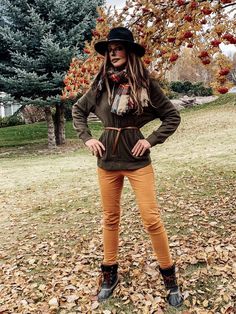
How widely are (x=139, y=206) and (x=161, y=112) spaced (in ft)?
2.88

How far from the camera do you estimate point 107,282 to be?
3.82m

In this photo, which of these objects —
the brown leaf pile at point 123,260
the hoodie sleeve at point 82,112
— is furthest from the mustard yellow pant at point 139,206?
the brown leaf pile at point 123,260

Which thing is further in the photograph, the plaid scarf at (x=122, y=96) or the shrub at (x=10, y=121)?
the shrub at (x=10, y=121)

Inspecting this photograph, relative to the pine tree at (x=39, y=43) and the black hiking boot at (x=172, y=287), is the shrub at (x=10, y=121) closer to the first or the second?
the pine tree at (x=39, y=43)

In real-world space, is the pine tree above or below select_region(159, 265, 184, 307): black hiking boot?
above

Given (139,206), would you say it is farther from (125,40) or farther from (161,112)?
(125,40)

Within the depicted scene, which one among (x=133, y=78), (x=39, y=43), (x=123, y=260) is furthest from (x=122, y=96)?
(x=39, y=43)

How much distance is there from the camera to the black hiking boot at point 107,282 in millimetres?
3770

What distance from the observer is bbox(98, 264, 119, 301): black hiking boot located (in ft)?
12.4

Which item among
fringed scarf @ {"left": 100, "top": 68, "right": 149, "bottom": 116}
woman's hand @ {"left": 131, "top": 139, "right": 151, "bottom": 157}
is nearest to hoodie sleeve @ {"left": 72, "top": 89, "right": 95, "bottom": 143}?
fringed scarf @ {"left": 100, "top": 68, "right": 149, "bottom": 116}

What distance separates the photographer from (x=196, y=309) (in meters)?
3.48

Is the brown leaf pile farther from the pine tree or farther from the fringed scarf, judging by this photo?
the pine tree

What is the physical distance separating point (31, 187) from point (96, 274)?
19.6 feet

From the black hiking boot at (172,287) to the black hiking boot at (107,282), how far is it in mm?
540
